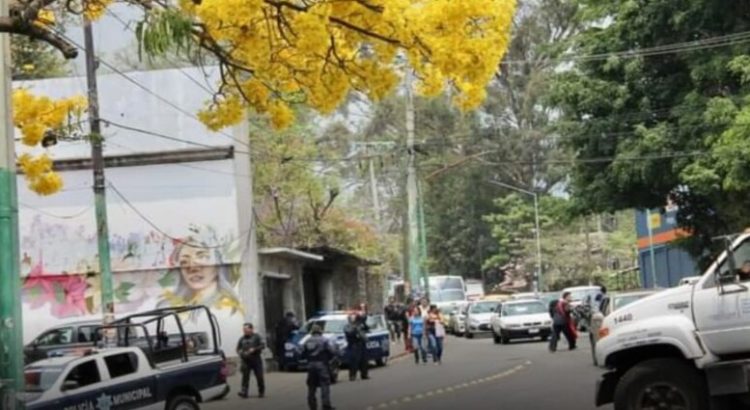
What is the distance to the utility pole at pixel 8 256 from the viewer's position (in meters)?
11.7

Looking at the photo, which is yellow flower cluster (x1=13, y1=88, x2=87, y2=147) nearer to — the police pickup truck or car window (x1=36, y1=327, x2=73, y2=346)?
the police pickup truck

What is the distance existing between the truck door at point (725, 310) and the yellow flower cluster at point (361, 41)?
2988 millimetres

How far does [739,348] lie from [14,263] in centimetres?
761

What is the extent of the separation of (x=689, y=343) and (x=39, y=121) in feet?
34.6

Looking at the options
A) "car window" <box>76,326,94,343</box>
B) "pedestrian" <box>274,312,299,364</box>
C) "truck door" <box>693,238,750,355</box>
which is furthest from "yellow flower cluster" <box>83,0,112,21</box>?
"pedestrian" <box>274,312,299,364</box>

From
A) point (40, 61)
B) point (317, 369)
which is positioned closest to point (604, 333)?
point (317, 369)

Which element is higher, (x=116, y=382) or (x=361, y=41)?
(x=361, y=41)

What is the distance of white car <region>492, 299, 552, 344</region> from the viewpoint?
122ft

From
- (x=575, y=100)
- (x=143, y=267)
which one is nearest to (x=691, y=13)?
(x=575, y=100)

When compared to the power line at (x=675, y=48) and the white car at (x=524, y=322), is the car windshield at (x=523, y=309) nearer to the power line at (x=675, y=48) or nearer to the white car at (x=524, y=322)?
the white car at (x=524, y=322)

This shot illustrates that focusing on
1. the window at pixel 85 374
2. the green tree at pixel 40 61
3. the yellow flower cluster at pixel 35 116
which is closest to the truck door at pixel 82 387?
the window at pixel 85 374

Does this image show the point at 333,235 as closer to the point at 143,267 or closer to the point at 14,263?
the point at 143,267

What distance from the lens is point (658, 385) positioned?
36.6 feet

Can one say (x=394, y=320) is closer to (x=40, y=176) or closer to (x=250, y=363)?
(x=250, y=363)
